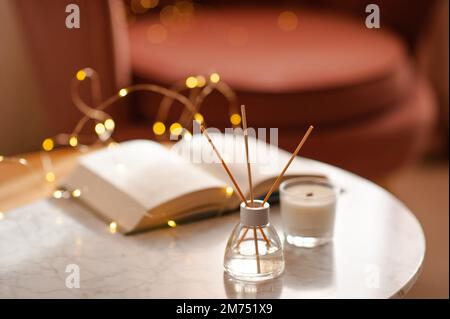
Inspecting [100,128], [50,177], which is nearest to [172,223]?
[50,177]

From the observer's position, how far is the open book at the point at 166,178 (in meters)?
1.08

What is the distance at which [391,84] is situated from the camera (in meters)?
1.94

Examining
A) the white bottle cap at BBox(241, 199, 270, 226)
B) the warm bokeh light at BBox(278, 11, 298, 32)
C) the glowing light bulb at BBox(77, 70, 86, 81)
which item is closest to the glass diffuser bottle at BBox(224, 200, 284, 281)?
the white bottle cap at BBox(241, 199, 270, 226)

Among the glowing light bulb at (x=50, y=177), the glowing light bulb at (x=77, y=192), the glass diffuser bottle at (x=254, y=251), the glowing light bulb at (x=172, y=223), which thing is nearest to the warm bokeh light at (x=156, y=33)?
the glowing light bulb at (x=50, y=177)

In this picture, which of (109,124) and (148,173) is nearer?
(148,173)

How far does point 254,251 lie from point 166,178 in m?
0.22

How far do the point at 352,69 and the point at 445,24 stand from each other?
0.55m

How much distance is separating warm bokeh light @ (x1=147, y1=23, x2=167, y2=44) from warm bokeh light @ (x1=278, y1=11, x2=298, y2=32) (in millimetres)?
334

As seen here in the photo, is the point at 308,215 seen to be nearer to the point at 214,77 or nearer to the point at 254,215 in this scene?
the point at 254,215

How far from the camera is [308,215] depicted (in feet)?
3.38

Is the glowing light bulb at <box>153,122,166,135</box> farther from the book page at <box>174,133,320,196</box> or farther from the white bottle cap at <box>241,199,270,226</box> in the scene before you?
the white bottle cap at <box>241,199,270,226</box>

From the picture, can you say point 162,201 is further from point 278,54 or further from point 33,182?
point 278,54

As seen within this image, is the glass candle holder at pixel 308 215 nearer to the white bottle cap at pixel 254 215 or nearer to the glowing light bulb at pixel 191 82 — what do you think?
the white bottle cap at pixel 254 215

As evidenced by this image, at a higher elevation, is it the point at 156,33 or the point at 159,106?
the point at 156,33
